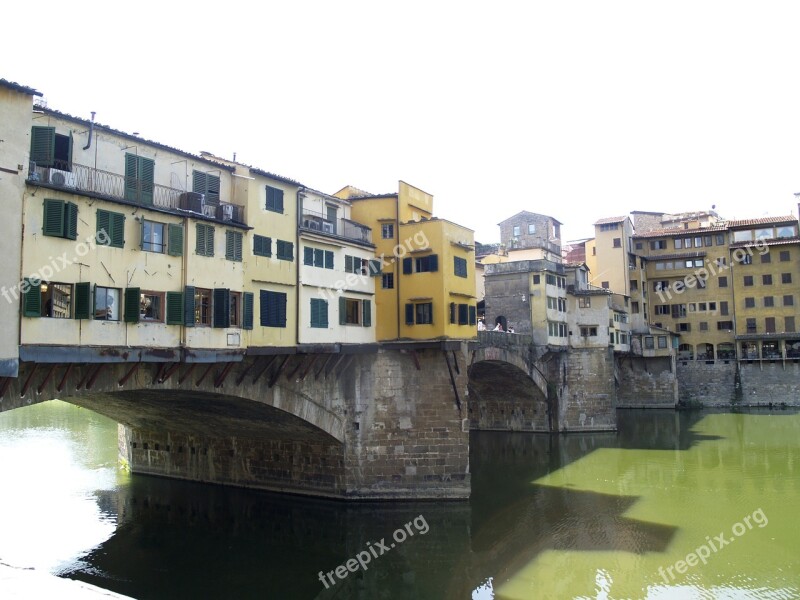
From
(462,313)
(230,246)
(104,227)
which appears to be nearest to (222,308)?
(230,246)

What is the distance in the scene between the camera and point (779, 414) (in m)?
59.1

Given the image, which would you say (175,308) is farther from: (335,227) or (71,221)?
(335,227)

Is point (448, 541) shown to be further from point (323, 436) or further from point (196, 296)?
point (196, 296)

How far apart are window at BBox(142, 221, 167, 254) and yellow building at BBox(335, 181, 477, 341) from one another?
11.8 m

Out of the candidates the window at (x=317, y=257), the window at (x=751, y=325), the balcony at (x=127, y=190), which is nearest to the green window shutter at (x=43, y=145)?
the balcony at (x=127, y=190)

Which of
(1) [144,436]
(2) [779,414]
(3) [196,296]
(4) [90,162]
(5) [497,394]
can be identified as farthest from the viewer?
(2) [779,414]

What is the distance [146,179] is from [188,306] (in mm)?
4201

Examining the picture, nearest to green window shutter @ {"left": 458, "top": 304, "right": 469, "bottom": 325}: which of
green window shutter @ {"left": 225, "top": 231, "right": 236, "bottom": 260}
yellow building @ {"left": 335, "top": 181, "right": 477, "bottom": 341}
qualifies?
yellow building @ {"left": 335, "top": 181, "right": 477, "bottom": 341}

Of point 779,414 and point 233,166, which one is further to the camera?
point 779,414

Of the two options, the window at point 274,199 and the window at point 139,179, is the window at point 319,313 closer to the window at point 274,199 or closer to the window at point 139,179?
the window at point 274,199

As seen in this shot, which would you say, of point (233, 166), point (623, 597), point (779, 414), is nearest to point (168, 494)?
point (233, 166)

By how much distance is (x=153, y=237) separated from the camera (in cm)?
1939

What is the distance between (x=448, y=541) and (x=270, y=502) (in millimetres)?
9185

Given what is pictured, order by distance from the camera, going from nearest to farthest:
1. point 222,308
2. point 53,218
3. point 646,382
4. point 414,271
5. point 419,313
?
point 53,218
point 222,308
point 419,313
point 414,271
point 646,382
